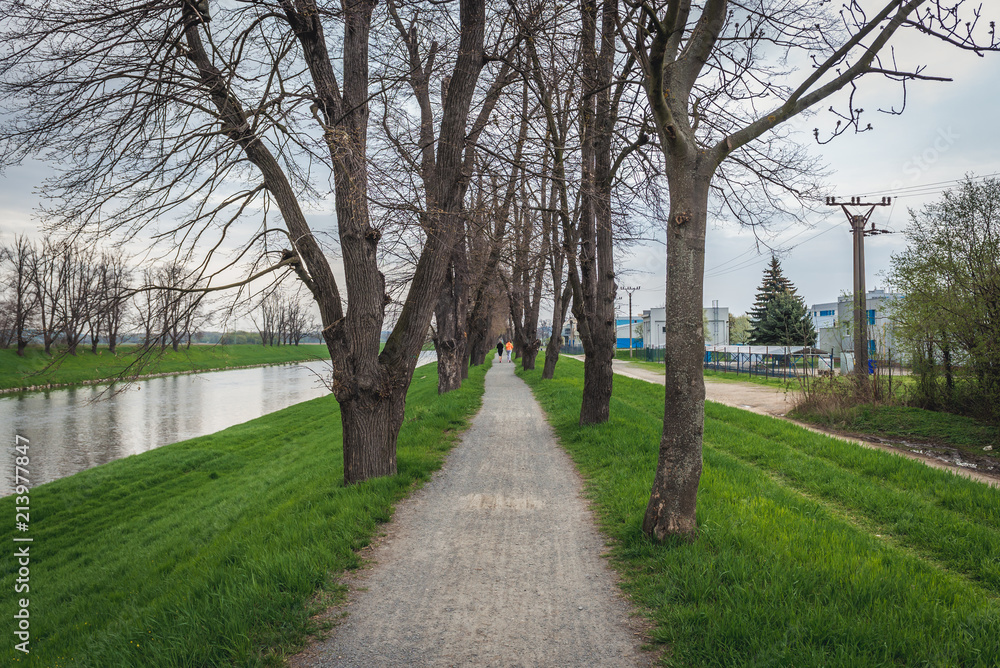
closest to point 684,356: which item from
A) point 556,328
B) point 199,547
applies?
point 199,547

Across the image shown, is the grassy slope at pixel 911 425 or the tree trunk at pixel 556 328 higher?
the tree trunk at pixel 556 328

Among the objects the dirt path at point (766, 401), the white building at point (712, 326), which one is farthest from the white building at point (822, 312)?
the dirt path at point (766, 401)

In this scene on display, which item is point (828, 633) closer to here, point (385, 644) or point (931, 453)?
point (385, 644)

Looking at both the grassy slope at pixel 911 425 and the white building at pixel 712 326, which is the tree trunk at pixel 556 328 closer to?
the grassy slope at pixel 911 425

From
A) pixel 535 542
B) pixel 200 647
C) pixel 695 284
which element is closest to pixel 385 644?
pixel 200 647

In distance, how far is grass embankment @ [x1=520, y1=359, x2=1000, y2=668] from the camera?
10.1 feet

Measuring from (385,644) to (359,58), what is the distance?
6.27 metres

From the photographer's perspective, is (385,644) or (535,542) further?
(535,542)

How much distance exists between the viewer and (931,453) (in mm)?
10641

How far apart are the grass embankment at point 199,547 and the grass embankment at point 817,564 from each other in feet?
7.95

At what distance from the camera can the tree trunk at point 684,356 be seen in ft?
15.2

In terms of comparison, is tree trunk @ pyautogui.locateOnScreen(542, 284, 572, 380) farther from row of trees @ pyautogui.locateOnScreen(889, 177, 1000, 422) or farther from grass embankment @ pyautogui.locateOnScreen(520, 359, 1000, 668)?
grass embankment @ pyautogui.locateOnScreen(520, 359, 1000, 668)

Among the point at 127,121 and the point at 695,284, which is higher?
the point at 127,121

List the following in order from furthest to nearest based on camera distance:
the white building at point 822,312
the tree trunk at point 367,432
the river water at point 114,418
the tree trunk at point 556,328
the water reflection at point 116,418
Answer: the white building at point 822,312 < the tree trunk at point 556,328 < the water reflection at point 116,418 < the river water at point 114,418 < the tree trunk at point 367,432
